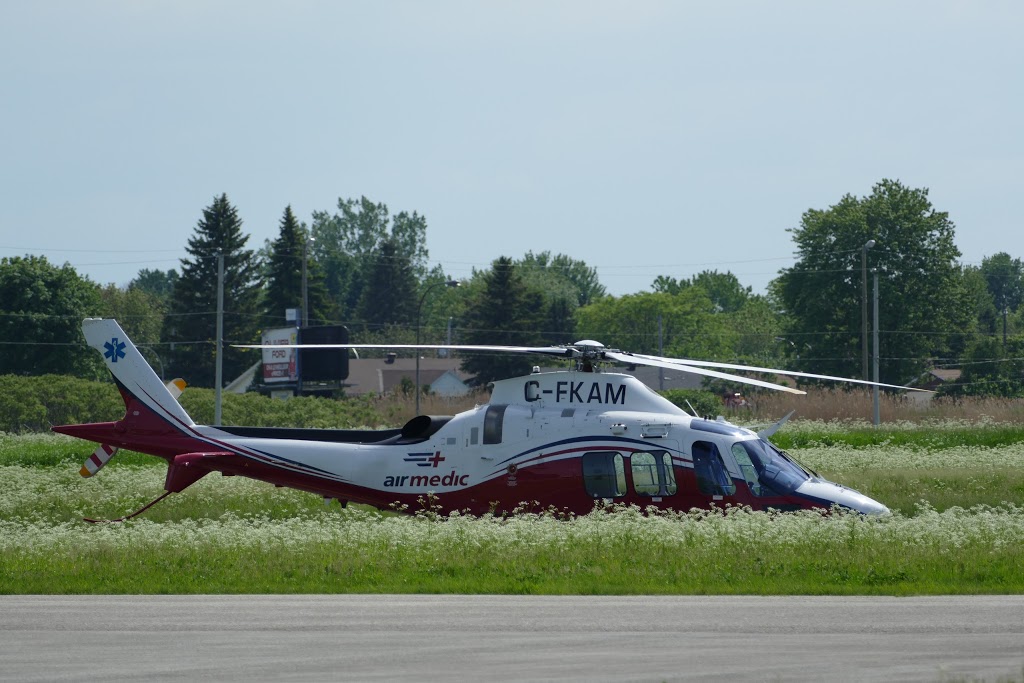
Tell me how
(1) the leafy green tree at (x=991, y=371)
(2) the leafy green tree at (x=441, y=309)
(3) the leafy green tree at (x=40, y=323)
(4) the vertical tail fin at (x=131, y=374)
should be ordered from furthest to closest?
(2) the leafy green tree at (x=441, y=309), (1) the leafy green tree at (x=991, y=371), (3) the leafy green tree at (x=40, y=323), (4) the vertical tail fin at (x=131, y=374)

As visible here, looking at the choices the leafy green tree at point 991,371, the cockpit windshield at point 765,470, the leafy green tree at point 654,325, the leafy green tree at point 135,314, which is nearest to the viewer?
the cockpit windshield at point 765,470

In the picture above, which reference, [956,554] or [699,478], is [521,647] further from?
[699,478]

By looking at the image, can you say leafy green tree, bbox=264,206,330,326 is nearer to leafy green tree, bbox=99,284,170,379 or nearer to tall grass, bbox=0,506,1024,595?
leafy green tree, bbox=99,284,170,379

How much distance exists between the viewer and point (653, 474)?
2042cm

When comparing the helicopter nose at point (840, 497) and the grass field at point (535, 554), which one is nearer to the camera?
the grass field at point (535, 554)

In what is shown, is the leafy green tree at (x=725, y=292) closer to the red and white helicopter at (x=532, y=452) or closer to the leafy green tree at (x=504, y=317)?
the leafy green tree at (x=504, y=317)

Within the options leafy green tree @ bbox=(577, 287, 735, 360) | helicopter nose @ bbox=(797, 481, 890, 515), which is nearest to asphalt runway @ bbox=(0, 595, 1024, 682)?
helicopter nose @ bbox=(797, 481, 890, 515)

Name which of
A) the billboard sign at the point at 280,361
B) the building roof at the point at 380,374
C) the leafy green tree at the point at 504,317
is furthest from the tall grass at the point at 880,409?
the building roof at the point at 380,374

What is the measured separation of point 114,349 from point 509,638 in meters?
14.4

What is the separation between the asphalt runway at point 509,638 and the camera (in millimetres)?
10812

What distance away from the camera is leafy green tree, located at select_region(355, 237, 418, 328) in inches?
6107

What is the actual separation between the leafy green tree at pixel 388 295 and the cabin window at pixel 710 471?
441 ft

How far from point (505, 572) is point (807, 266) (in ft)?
268

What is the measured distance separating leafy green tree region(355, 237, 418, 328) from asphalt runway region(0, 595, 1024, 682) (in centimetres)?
14028
